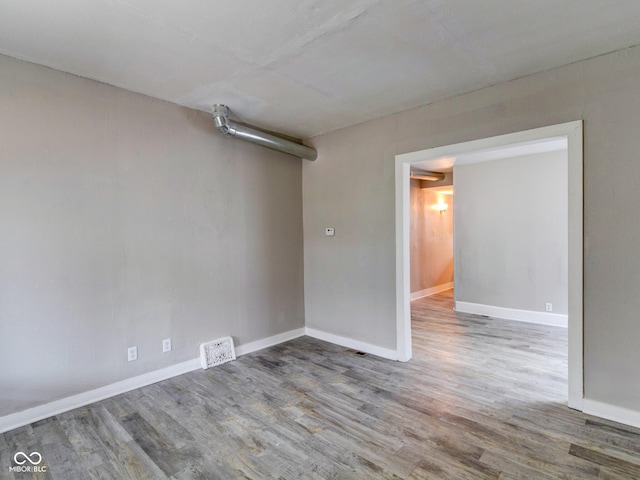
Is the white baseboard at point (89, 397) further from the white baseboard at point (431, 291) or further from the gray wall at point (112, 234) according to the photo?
the white baseboard at point (431, 291)

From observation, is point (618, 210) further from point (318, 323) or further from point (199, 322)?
point (199, 322)

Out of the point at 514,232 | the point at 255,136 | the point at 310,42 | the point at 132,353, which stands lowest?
the point at 132,353

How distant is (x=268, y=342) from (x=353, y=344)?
1.04 meters

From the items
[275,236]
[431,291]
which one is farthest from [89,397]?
[431,291]

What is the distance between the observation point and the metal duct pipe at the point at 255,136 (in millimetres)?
3273

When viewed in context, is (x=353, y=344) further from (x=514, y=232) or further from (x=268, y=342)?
(x=514, y=232)

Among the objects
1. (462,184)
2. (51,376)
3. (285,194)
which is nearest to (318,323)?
(285,194)

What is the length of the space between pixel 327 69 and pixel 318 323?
120 inches

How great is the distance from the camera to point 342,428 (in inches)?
93.2

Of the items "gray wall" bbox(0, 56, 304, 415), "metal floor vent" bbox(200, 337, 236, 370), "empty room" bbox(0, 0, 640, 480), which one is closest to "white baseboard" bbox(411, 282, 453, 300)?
"empty room" bbox(0, 0, 640, 480)

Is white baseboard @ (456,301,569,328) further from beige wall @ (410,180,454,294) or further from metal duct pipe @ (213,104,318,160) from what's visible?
metal duct pipe @ (213,104,318,160)

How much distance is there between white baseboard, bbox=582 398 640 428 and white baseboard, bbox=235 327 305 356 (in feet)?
9.87

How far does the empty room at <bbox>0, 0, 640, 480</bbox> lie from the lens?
2021 mm

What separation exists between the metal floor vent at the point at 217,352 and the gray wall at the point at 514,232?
4.10m
